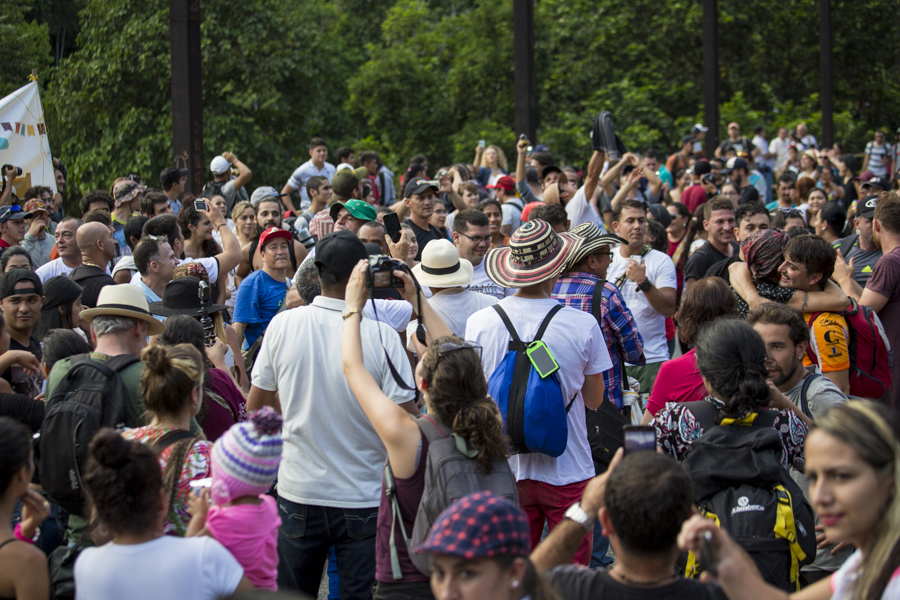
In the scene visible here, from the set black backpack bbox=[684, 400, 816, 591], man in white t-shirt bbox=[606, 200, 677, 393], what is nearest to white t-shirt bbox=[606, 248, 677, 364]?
man in white t-shirt bbox=[606, 200, 677, 393]

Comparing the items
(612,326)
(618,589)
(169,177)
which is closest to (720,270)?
(612,326)

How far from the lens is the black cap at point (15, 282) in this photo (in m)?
4.76

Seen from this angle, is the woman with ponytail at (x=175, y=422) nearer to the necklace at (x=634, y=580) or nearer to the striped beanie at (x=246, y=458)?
the striped beanie at (x=246, y=458)

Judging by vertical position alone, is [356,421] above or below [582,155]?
above

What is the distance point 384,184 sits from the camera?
45.3ft

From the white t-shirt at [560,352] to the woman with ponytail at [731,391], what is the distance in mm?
732

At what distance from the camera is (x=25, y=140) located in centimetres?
982

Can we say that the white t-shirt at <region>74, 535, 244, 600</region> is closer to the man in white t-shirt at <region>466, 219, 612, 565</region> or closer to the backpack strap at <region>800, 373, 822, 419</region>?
the man in white t-shirt at <region>466, 219, 612, 565</region>

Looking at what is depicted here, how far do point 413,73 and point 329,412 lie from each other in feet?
72.7

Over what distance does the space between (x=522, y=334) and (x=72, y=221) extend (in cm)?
428

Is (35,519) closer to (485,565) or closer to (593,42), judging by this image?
(485,565)

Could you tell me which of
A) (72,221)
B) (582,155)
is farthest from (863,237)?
(582,155)

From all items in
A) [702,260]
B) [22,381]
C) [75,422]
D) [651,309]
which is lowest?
[651,309]

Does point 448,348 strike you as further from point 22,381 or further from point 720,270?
point 720,270
